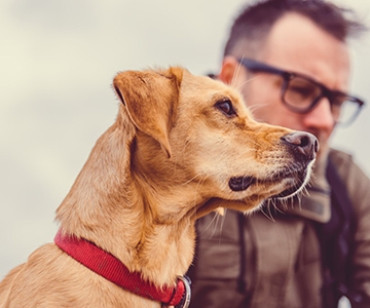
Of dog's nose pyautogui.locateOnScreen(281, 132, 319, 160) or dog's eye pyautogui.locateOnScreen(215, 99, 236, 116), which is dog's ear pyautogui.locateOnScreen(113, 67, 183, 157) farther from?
dog's nose pyautogui.locateOnScreen(281, 132, 319, 160)

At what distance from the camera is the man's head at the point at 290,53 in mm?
4223

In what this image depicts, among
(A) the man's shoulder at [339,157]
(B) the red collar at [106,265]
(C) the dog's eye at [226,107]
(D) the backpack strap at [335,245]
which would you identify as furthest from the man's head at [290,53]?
(B) the red collar at [106,265]

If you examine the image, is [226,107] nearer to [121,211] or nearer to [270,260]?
[121,211]

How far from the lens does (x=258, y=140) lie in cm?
246

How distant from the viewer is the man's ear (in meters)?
4.21

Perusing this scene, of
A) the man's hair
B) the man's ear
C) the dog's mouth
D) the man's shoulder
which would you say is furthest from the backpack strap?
the dog's mouth

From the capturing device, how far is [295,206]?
409cm

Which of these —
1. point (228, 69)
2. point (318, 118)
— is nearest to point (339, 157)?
point (318, 118)

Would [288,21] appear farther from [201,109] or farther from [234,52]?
[201,109]

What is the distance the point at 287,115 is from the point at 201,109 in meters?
1.81

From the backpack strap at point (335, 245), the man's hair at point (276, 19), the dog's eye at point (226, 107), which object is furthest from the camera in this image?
the man's hair at point (276, 19)

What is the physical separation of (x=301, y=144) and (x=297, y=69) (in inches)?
77.0

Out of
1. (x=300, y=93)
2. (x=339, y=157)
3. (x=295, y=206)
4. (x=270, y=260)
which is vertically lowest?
(x=270, y=260)

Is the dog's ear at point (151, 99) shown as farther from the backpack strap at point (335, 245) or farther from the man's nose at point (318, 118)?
the backpack strap at point (335, 245)
